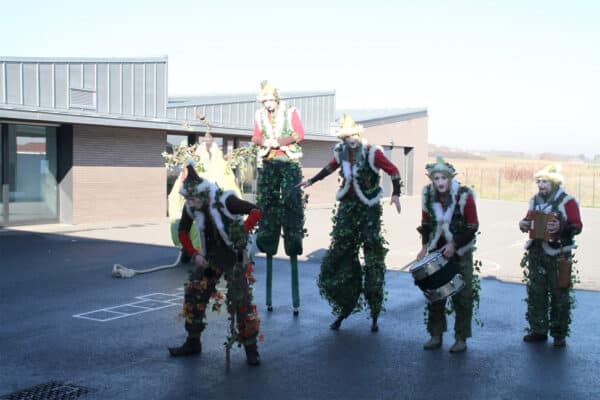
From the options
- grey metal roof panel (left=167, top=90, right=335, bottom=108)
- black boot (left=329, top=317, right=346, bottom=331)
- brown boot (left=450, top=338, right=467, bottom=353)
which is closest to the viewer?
brown boot (left=450, top=338, right=467, bottom=353)

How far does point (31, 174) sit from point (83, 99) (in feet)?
8.19

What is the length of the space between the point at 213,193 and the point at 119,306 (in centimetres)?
329

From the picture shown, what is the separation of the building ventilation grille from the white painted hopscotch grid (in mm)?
10964

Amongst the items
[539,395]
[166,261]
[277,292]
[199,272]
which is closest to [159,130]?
[166,261]

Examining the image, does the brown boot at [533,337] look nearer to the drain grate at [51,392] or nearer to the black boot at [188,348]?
the black boot at [188,348]

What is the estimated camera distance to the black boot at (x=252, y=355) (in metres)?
6.64

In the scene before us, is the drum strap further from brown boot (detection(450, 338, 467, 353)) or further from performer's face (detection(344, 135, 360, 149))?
performer's face (detection(344, 135, 360, 149))

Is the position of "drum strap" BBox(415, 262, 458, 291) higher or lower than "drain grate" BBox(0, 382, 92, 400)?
higher

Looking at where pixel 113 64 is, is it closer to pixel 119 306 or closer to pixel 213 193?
pixel 119 306

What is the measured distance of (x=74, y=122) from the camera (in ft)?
62.2

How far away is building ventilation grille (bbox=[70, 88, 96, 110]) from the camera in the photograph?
64.2ft

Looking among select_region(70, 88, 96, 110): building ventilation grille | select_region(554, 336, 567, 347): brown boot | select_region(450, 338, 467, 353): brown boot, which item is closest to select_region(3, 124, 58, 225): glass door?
select_region(70, 88, 96, 110): building ventilation grille

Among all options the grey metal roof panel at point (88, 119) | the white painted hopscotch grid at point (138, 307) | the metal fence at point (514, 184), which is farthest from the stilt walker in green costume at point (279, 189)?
the metal fence at point (514, 184)

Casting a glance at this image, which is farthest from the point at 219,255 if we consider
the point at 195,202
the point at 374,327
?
the point at 374,327
